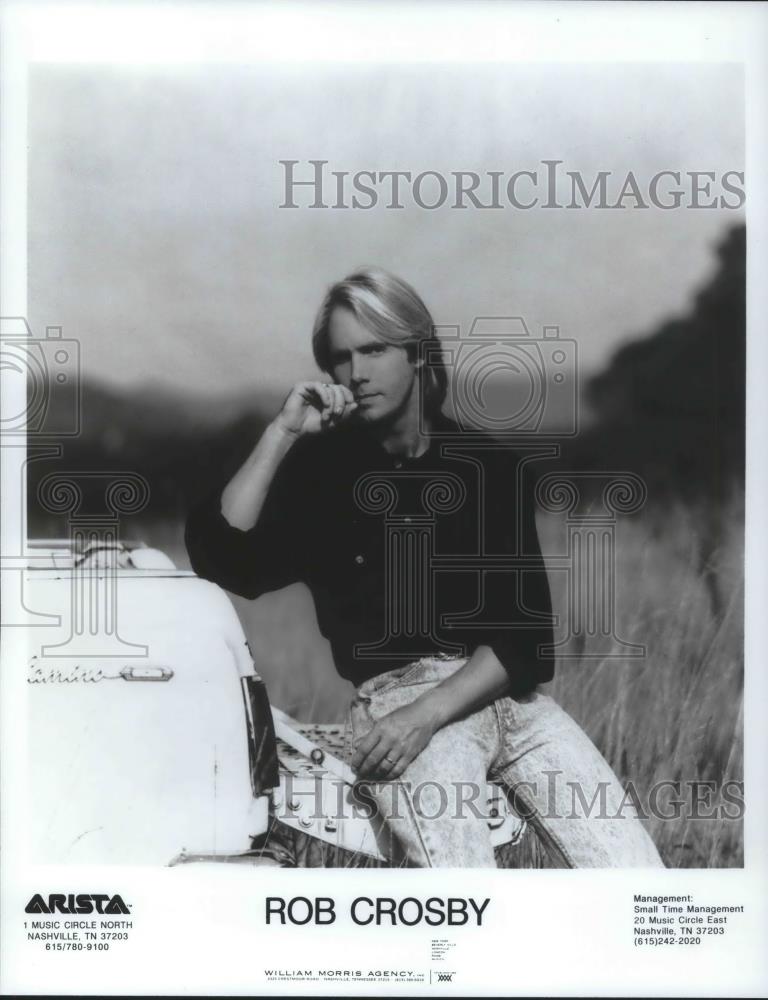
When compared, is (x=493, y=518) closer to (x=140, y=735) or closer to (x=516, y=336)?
(x=516, y=336)

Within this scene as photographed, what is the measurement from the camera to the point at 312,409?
3.66 m

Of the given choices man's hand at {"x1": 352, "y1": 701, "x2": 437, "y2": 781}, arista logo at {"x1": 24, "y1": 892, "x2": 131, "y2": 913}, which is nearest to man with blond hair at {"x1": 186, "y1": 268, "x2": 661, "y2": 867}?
man's hand at {"x1": 352, "y1": 701, "x2": 437, "y2": 781}

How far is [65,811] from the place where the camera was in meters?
3.70

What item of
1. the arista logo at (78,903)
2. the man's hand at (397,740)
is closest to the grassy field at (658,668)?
the man's hand at (397,740)

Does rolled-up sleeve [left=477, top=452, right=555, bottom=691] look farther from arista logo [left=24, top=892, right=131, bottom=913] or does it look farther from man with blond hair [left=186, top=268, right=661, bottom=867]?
arista logo [left=24, top=892, right=131, bottom=913]

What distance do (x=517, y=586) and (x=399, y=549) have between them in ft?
1.28

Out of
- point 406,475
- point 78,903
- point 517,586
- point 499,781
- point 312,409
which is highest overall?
point 312,409

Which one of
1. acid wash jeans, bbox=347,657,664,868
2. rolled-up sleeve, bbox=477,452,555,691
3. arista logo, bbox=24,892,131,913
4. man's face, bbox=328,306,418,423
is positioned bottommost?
arista logo, bbox=24,892,131,913

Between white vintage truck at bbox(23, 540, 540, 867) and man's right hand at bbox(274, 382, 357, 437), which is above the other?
man's right hand at bbox(274, 382, 357, 437)

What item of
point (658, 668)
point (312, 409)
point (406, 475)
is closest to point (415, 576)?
point (406, 475)

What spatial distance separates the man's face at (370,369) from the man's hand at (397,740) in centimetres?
94

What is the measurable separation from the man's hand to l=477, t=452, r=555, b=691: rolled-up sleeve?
30 centimetres

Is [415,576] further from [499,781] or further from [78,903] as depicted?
[78,903]

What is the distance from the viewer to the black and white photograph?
364 centimetres
